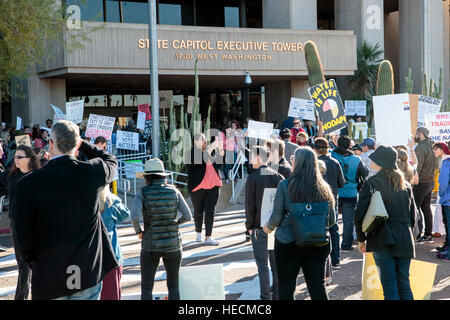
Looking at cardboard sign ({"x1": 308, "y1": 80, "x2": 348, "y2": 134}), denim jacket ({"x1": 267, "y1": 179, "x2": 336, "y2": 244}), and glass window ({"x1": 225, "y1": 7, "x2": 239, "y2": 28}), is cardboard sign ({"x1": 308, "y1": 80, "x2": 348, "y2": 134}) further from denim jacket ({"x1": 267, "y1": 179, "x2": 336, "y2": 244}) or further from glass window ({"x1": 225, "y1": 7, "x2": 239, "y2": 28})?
glass window ({"x1": 225, "y1": 7, "x2": 239, "y2": 28})

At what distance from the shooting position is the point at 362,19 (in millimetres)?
25984

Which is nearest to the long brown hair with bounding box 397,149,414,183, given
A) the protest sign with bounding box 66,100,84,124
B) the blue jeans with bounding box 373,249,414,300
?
the blue jeans with bounding box 373,249,414,300

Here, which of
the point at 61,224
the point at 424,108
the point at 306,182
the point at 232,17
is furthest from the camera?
the point at 232,17

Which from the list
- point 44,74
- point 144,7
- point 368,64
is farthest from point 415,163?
point 144,7

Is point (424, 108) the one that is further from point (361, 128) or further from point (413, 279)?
point (413, 279)

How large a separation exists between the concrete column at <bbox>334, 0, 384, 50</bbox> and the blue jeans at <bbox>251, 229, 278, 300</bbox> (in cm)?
2177

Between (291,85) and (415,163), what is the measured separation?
15834 mm

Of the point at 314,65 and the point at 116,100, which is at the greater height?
the point at 116,100

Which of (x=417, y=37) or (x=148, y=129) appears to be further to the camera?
(x=417, y=37)

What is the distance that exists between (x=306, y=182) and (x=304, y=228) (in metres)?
0.41

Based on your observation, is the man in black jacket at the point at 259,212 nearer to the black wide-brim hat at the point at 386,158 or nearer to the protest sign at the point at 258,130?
the black wide-brim hat at the point at 386,158

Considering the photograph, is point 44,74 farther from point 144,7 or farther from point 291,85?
point 291,85

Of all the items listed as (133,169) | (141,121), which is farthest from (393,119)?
(141,121)

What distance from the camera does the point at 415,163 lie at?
29.9 ft
